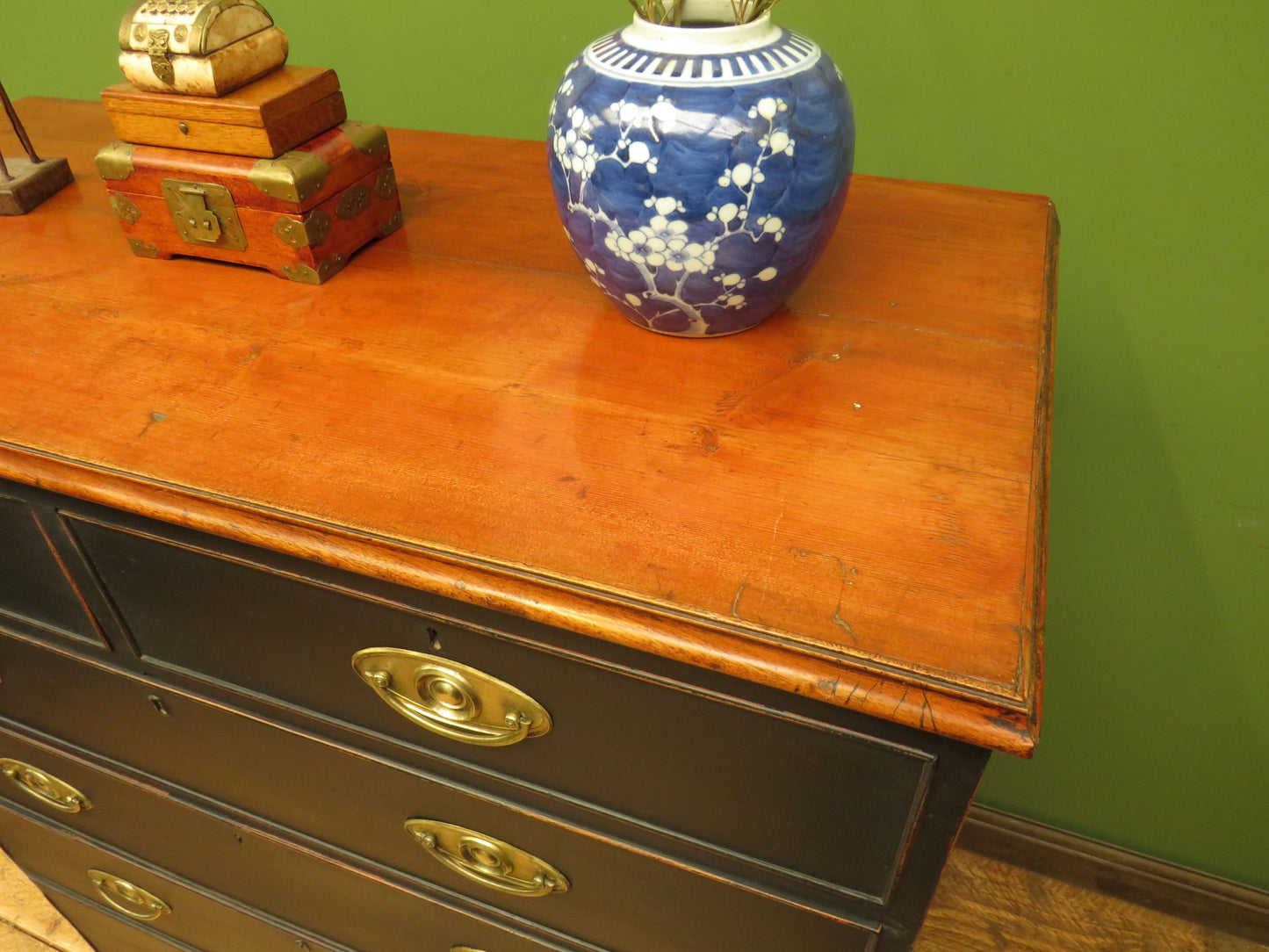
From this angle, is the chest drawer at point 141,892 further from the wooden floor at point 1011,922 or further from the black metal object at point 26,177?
the black metal object at point 26,177

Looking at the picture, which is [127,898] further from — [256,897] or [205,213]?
[205,213]

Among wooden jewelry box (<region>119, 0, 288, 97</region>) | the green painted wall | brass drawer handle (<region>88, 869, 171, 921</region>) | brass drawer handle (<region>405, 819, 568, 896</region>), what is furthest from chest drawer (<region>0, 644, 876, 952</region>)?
the green painted wall

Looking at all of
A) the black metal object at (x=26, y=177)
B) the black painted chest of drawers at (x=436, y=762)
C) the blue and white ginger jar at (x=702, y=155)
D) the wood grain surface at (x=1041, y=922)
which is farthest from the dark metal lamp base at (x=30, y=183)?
the wood grain surface at (x=1041, y=922)

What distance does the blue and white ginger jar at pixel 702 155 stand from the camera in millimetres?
513

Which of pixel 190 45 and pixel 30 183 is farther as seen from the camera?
pixel 30 183

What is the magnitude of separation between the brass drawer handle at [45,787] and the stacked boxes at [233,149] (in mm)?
595

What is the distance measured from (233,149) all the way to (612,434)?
399 millimetres

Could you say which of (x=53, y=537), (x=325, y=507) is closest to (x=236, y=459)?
(x=325, y=507)

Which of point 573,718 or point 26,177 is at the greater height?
Result: point 26,177

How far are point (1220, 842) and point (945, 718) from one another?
3.81 feet

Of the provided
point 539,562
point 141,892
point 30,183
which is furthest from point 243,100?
point 141,892

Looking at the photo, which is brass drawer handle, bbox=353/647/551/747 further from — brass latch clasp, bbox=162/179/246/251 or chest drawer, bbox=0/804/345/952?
chest drawer, bbox=0/804/345/952

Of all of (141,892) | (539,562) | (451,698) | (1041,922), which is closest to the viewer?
(539,562)

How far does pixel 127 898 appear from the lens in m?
1.10
